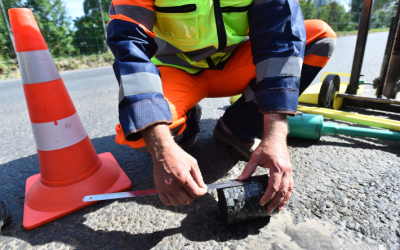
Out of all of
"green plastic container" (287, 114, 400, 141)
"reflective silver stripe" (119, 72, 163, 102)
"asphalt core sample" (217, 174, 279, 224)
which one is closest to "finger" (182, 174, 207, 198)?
"asphalt core sample" (217, 174, 279, 224)

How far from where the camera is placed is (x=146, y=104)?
40.5 inches

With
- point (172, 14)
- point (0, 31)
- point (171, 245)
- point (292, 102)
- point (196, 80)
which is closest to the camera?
point (171, 245)

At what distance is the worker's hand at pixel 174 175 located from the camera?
2.91ft

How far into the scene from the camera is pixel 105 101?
3201 mm

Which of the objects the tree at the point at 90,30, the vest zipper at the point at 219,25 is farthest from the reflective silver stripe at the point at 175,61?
the tree at the point at 90,30

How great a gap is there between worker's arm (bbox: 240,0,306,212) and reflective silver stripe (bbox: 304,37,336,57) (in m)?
0.31

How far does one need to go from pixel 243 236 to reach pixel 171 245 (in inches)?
12.0

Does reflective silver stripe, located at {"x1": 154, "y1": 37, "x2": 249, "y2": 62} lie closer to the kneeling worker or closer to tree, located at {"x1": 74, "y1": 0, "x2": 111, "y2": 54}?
the kneeling worker

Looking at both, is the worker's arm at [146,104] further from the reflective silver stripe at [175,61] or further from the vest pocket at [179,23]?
the reflective silver stripe at [175,61]

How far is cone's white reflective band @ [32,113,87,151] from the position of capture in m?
1.22

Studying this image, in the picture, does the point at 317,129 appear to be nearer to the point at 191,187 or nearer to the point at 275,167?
the point at 275,167

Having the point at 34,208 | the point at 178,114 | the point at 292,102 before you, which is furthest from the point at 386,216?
the point at 34,208

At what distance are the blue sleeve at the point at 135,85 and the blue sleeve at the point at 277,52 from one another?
0.50 meters

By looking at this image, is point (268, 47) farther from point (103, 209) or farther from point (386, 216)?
point (103, 209)
